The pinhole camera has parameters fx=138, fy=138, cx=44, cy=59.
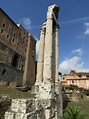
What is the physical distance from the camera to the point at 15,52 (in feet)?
151

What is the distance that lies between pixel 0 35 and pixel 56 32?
24.4 m

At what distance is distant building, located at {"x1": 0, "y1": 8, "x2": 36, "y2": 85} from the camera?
4059 centimetres

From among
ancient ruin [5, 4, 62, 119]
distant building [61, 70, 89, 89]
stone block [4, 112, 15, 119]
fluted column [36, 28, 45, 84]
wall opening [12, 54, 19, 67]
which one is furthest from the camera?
distant building [61, 70, 89, 89]

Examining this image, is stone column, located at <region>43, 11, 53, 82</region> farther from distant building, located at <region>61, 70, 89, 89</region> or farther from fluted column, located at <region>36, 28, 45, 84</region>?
distant building, located at <region>61, 70, 89, 89</region>

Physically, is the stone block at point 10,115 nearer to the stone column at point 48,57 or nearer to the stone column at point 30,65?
the stone column at point 48,57

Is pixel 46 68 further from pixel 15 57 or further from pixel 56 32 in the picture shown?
pixel 15 57

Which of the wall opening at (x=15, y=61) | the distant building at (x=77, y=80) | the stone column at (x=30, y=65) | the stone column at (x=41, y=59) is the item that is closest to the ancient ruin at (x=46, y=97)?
the stone column at (x=41, y=59)

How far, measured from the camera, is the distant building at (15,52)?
40.6m

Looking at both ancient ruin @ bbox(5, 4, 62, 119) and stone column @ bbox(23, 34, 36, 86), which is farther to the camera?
stone column @ bbox(23, 34, 36, 86)

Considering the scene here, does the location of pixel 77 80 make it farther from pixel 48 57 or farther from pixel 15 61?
pixel 48 57

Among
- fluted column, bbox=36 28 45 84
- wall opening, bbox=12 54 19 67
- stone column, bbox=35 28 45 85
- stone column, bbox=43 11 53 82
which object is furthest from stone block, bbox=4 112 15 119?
wall opening, bbox=12 54 19 67

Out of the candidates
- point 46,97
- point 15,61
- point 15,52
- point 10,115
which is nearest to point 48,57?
point 46,97

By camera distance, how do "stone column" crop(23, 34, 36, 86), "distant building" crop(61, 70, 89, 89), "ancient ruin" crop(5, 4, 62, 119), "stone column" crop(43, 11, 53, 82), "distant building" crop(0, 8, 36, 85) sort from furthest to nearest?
"distant building" crop(61, 70, 89, 89)
"stone column" crop(23, 34, 36, 86)
"distant building" crop(0, 8, 36, 85)
"stone column" crop(43, 11, 53, 82)
"ancient ruin" crop(5, 4, 62, 119)

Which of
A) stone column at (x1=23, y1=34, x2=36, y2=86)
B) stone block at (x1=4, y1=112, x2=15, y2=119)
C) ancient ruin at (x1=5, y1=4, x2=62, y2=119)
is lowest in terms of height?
stone block at (x1=4, y1=112, x2=15, y2=119)
